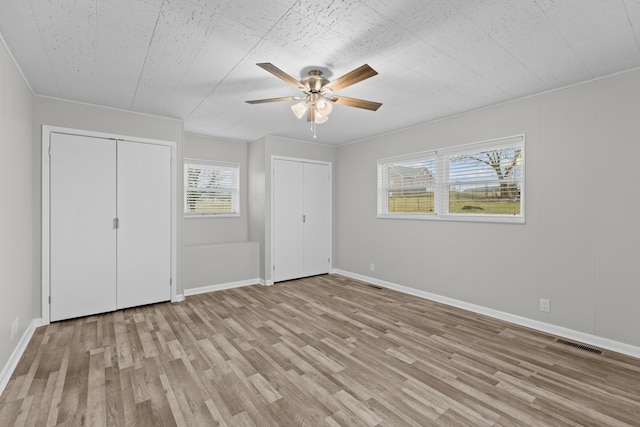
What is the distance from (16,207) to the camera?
2.59 m

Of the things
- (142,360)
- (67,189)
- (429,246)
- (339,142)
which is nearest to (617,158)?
(429,246)

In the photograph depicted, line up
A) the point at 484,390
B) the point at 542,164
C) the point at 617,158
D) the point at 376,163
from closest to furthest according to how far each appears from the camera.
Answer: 1. the point at 484,390
2. the point at 617,158
3. the point at 542,164
4. the point at 376,163

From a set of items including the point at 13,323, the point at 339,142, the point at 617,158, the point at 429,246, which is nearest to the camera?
the point at 13,323

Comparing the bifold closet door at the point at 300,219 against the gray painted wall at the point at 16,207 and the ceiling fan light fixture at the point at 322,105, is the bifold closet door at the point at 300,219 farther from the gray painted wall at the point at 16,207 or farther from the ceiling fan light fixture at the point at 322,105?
the gray painted wall at the point at 16,207

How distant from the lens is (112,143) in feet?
11.9

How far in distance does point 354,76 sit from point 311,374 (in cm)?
229

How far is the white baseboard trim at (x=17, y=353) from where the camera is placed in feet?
7.04

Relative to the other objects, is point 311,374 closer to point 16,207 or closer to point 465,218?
point 465,218

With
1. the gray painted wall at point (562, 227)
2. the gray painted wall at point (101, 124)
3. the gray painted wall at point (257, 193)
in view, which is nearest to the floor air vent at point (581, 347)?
the gray painted wall at point (562, 227)

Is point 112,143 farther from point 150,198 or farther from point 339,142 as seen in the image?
point 339,142

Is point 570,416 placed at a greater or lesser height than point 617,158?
lesser

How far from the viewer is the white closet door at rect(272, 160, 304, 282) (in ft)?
16.6

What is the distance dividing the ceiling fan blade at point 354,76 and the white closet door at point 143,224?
8.77 ft

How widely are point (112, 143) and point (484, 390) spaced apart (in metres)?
4.49
